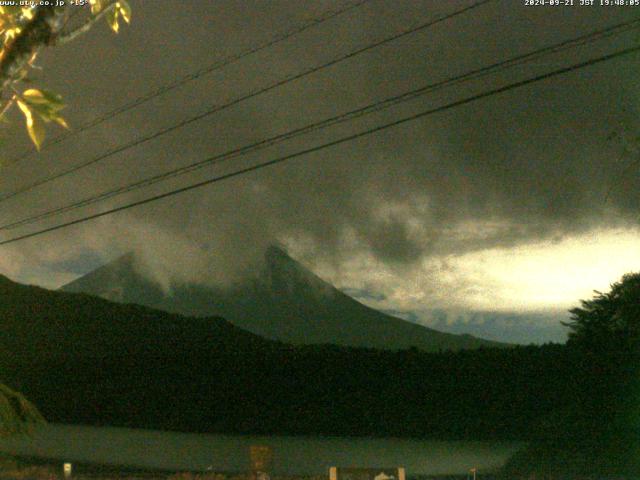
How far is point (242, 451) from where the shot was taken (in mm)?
23719

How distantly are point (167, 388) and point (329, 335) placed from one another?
109 metres

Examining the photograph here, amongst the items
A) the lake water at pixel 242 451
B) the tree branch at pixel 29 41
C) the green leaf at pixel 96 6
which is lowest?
the lake water at pixel 242 451

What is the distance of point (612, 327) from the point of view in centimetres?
2025

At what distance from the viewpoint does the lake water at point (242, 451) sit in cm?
2106

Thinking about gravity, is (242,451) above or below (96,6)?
below

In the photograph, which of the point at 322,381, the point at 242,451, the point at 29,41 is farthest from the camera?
the point at 322,381

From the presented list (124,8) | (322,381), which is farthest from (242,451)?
(124,8)

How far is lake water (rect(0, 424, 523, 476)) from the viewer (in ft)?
69.1

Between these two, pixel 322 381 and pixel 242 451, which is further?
pixel 322 381

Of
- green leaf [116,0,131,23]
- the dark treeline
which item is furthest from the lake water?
green leaf [116,0,131,23]

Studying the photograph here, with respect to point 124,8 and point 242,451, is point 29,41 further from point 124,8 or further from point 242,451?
point 242,451

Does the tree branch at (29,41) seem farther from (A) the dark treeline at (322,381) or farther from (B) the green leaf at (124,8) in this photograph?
(A) the dark treeline at (322,381)

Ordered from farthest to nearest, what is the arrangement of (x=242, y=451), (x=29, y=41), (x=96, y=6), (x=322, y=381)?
(x=322, y=381) → (x=242, y=451) → (x=96, y=6) → (x=29, y=41)

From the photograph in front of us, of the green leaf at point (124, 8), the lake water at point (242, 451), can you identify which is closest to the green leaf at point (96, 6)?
the green leaf at point (124, 8)
